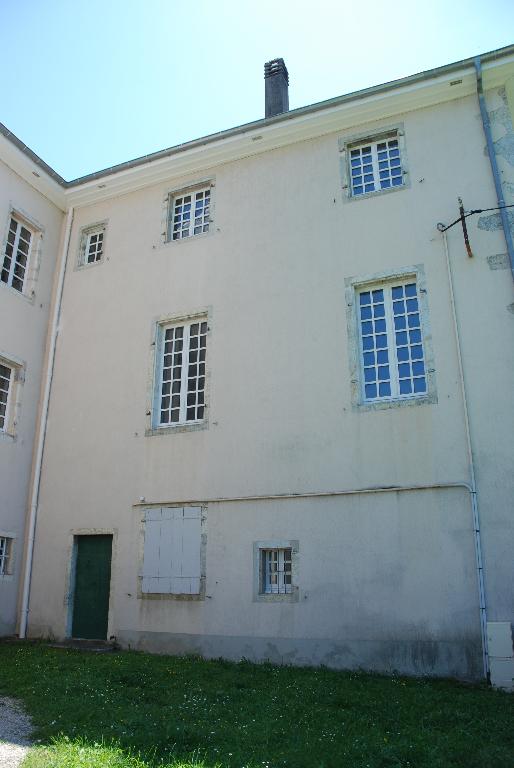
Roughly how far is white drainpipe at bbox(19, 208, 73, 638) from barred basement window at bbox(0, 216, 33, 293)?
690 mm

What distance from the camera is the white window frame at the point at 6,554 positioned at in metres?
10.8

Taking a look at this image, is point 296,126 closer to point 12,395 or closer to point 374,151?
point 374,151

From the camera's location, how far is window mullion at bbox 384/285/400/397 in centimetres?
941

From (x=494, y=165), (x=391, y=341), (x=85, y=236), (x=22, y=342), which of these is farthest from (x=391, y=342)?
(x=85, y=236)

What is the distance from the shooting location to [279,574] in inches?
368

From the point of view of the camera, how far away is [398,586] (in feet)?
27.8

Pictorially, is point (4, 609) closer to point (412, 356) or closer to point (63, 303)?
point (63, 303)

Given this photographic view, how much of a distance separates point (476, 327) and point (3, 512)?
8055 millimetres

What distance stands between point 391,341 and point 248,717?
5.59 m

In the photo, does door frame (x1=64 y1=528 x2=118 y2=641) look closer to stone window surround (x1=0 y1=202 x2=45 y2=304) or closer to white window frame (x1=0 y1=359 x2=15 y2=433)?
white window frame (x1=0 y1=359 x2=15 y2=433)

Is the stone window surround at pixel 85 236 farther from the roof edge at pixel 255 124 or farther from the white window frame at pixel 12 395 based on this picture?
the white window frame at pixel 12 395

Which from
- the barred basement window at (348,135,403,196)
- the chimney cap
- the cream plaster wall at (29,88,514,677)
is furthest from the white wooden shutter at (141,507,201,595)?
the chimney cap

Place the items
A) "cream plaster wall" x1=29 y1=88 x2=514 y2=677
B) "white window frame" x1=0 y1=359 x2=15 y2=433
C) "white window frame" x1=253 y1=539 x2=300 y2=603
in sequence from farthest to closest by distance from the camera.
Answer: "white window frame" x1=0 y1=359 x2=15 y2=433, "white window frame" x1=253 y1=539 x2=300 y2=603, "cream plaster wall" x1=29 y1=88 x2=514 y2=677

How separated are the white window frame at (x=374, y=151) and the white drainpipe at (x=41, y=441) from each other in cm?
570
